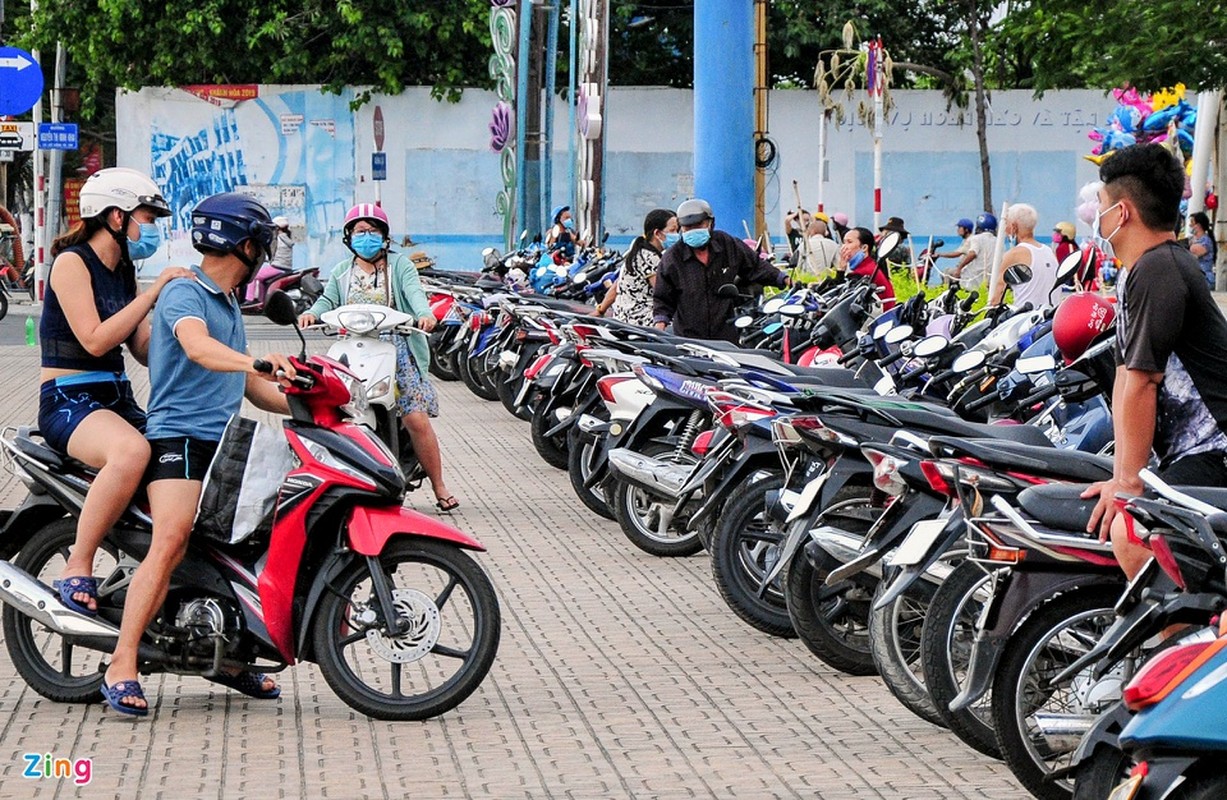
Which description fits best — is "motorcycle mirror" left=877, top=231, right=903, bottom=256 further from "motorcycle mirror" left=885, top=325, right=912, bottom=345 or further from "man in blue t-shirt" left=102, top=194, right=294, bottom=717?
"man in blue t-shirt" left=102, top=194, right=294, bottom=717

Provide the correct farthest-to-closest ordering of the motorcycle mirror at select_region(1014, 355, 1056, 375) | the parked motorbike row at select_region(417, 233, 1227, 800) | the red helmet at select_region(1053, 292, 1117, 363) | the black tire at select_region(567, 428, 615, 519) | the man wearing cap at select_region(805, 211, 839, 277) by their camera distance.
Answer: the man wearing cap at select_region(805, 211, 839, 277) → the black tire at select_region(567, 428, 615, 519) → the motorcycle mirror at select_region(1014, 355, 1056, 375) → the red helmet at select_region(1053, 292, 1117, 363) → the parked motorbike row at select_region(417, 233, 1227, 800)

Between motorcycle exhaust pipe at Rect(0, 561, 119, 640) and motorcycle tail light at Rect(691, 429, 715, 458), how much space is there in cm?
315

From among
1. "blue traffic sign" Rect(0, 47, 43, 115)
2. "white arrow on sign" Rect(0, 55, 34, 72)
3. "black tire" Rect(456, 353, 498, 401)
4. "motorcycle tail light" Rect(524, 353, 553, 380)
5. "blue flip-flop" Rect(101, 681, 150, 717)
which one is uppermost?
"white arrow on sign" Rect(0, 55, 34, 72)

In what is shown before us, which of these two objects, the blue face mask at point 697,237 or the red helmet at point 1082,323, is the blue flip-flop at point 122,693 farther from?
the blue face mask at point 697,237

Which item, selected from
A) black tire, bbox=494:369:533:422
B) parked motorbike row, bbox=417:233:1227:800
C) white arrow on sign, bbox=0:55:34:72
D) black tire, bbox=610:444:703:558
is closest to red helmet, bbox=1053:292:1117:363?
parked motorbike row, bbox=417:233:1227:800

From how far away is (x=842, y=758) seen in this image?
19.8 feet

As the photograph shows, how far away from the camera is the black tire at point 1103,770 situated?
404 centimetres

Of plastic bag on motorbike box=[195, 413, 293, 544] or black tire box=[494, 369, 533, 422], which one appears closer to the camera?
plastic bag on motorbike box=[195, 413, 293, 544]

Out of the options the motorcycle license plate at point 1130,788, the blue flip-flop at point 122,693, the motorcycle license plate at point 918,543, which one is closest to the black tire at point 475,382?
the blue flip-flop at point 122,693

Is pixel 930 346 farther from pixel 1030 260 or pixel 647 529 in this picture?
pixel 1030 260

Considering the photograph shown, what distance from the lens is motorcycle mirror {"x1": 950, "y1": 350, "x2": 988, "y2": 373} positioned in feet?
26.8

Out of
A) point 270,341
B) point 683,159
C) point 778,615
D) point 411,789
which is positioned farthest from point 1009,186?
point 411,789

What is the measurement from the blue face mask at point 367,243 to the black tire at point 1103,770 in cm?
727
